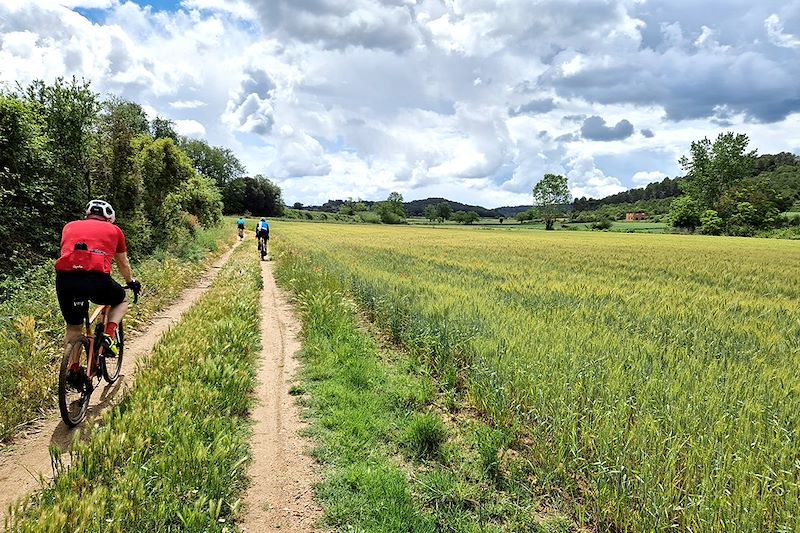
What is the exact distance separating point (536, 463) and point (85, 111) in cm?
1889

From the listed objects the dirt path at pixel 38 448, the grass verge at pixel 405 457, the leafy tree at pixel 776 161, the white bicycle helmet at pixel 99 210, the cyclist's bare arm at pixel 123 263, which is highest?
the leafy tree at pixel 776 161

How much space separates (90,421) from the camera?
4.37 metres

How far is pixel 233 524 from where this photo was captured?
3.44 m

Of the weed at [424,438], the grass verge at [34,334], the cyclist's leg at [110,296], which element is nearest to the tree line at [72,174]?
the grass verge at [34,334]

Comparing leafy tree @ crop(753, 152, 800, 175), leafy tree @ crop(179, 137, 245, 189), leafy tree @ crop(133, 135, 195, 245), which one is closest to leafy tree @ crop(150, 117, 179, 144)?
leafy tree @ crop(179, 137, 245, 189)

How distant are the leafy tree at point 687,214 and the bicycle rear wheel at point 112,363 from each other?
10303 cm

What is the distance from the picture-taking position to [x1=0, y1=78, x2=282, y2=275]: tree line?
11.6 m

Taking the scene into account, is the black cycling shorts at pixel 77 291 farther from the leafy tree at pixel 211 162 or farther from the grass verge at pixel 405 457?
the leafy tree at pixel 211 162

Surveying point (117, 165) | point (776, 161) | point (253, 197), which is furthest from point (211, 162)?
point (776, 161)

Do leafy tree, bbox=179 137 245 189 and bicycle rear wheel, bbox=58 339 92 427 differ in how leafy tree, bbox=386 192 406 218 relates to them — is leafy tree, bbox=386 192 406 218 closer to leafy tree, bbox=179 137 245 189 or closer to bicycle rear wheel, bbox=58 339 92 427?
leafy tree, bbox=179 137 245 189

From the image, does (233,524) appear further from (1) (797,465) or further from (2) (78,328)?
(1) (797,465)

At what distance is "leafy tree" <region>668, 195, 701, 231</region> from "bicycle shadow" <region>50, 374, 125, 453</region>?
339ft

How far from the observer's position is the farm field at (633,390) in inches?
123

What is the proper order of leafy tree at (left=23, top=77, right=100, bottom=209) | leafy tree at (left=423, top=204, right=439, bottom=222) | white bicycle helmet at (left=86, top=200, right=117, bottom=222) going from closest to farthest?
1. white bicycle helmet at (left=86, top=200, right=117, bottom=222)
2. leafy tree at (left=23, top=77, right=100, bottom=209)
3. leafy tree at (left=423, top=204, right=439, bottom=222)
